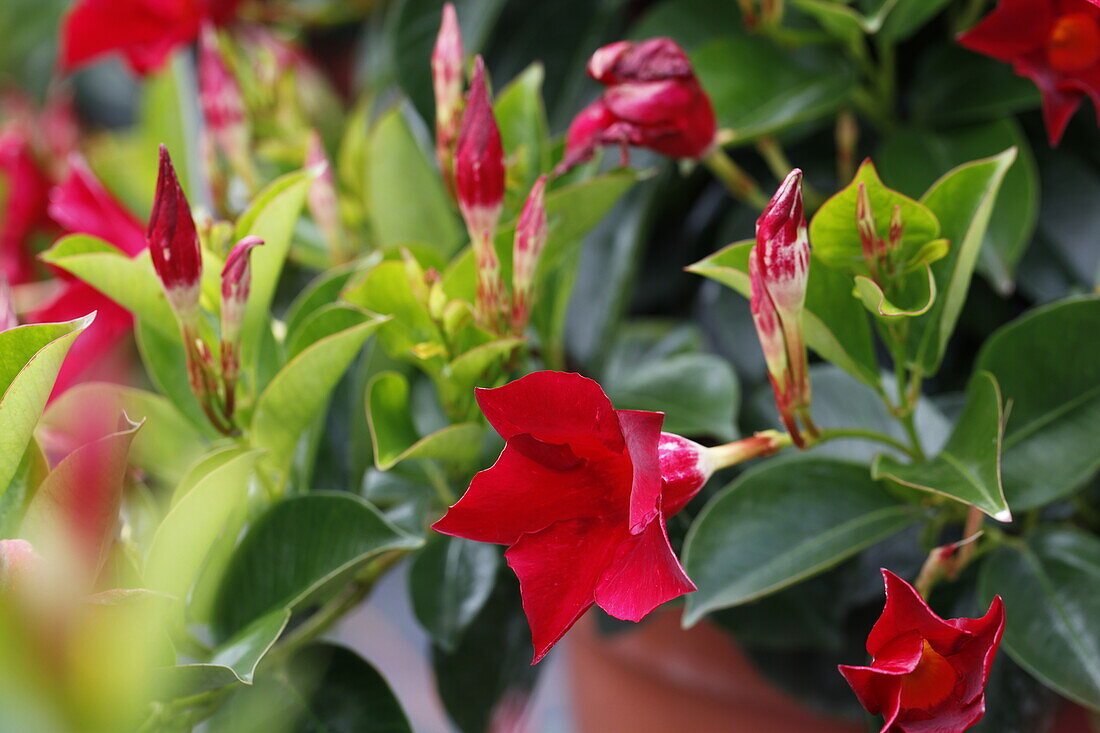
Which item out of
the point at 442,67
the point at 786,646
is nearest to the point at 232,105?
the point at 442,67

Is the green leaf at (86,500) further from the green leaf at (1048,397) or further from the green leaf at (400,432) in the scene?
the green leaf at (1048,397)

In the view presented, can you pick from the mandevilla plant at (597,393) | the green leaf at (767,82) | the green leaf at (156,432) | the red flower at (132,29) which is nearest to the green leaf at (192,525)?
the mandevilla plant at (597,393)

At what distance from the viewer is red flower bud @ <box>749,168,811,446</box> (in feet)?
1.12

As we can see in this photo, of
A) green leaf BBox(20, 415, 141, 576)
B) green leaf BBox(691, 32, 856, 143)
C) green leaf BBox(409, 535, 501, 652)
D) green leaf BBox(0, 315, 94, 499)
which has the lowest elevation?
green leaf BBox(409, 535, 501, 652)

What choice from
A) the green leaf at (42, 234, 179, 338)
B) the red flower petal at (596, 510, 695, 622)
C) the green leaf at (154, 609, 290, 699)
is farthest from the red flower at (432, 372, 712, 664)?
the green leaf at (42, 234, 179, 338)

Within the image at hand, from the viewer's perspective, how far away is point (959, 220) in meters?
0.42

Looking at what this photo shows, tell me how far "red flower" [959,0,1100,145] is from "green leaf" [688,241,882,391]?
0.37ft

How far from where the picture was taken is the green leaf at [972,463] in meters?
0.39

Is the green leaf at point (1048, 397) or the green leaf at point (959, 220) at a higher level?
the green leaf at point (959, 220)

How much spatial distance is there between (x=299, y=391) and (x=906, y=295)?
28 cm

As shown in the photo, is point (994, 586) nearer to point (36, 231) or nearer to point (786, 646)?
point (786, 646)

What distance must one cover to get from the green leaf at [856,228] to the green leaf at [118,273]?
0.98 ft

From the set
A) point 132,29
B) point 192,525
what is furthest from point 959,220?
point 132,29

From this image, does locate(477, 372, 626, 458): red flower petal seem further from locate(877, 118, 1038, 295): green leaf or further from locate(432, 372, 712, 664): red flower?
locate(877, 118, 1038, 295): green leaf
